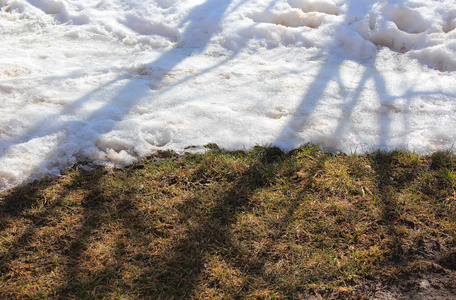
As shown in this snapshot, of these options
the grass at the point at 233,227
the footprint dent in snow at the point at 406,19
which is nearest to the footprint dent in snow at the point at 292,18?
the footprint dent in snow at the point at 406,19

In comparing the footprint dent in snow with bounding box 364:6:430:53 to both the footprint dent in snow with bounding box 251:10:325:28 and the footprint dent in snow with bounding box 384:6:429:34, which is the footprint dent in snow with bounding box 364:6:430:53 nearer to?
the footprint dent in snow with bounding box 384:6:429:34

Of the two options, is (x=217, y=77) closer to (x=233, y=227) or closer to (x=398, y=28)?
(x=233, y=227)

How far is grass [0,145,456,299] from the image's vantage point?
6.81 feet

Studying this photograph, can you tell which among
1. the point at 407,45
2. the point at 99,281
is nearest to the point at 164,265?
the point at 99,281

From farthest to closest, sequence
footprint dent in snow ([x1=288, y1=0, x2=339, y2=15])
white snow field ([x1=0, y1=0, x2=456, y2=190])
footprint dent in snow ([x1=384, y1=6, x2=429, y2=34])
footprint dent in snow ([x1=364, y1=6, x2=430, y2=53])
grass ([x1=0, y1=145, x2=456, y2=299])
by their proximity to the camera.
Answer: footprint dent in snow ([x1=288, y1=0, x2=339, y2=15])
footprint dent in snow ([x1=384, y1=6, x2=429, y2=34])
footprint dent in snow ([x1=364, y1=6, x2=430, y2=53])
white snow field ([x1=0, y1=0, x2=456, y2=190])
grass ([x1=0, y1=145, x2=456, y2=299])

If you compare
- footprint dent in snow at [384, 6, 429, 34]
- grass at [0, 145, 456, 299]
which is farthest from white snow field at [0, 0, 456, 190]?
grass at [0, 145, 456, 299]

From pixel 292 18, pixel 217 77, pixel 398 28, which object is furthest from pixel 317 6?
pixel 217 77

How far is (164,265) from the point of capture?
2158mm

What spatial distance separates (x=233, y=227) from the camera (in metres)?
2.39

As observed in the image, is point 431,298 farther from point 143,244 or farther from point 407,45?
point 407,45

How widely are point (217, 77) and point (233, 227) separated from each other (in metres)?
1.94

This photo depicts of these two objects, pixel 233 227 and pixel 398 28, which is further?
pixel 398 28

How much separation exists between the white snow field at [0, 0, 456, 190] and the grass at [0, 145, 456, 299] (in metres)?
0.24

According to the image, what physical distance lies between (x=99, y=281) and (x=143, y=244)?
33 centimetres
